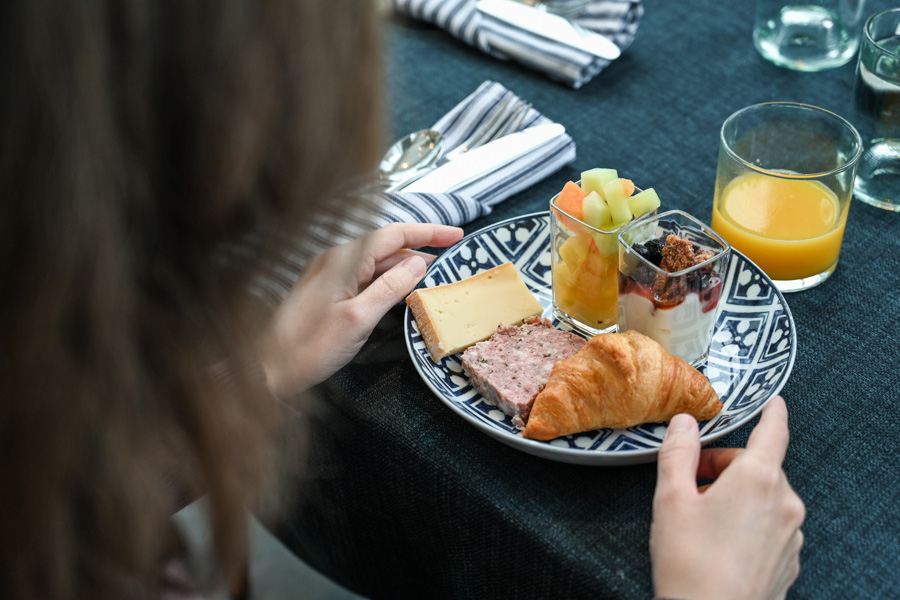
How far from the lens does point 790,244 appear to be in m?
0.89

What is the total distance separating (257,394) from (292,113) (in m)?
0.20

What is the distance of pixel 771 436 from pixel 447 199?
526mm

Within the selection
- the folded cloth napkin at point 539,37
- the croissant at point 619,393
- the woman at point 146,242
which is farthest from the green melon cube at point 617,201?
the folded cloth napkin at point 539,37

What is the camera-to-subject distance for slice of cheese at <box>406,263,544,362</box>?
32.5 inches

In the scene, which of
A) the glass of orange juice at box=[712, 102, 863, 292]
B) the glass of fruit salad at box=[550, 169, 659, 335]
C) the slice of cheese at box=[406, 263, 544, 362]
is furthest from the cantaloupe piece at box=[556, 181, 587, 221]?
the glass of orange juice at box=[712, 102, 863, 292]

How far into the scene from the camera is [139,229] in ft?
1.27

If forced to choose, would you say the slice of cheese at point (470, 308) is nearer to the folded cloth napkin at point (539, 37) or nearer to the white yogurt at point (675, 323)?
the white yogurt at point (675, 323)

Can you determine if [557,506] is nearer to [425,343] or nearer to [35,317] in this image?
[425,343]

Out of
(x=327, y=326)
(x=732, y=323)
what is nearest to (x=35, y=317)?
(x=327, y=326)

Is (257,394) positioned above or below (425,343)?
above

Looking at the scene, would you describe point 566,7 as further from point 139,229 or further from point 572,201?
point 139,229

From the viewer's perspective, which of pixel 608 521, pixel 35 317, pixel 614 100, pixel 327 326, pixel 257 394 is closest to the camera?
pixel 35 317

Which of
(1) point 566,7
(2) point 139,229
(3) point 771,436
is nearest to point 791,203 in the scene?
(3) point 771,436

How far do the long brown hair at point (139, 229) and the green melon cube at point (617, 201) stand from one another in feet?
1.29
